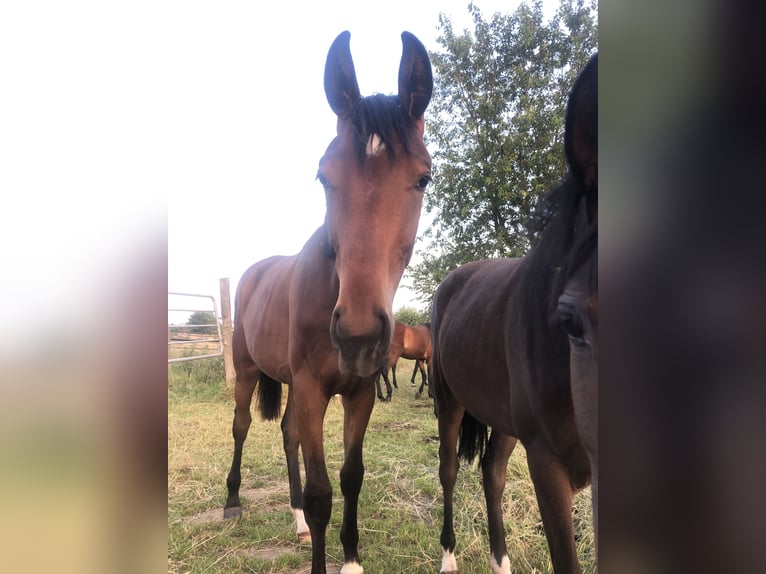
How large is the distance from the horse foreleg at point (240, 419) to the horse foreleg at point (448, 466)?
138 cm

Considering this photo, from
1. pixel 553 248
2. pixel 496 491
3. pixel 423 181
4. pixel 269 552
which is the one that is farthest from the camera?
pixel 269 552

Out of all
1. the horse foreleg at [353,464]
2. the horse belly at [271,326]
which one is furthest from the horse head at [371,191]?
the horse belly at [271,326]

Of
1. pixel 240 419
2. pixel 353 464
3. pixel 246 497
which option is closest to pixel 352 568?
pixel 353 464

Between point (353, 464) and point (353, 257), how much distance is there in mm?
1157

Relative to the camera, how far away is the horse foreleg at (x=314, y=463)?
173cm

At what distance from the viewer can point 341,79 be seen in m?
1.34

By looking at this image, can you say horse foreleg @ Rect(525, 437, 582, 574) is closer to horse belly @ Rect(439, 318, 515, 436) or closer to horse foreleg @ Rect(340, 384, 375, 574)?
horse belly @ Rect(439, 318, 515, 436)

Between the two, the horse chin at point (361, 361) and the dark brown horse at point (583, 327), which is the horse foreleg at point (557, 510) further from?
the horse chin at point (361, 361)

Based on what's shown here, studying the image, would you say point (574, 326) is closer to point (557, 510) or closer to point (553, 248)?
point (553, 248)

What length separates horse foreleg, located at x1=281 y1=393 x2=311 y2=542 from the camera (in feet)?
8.06
